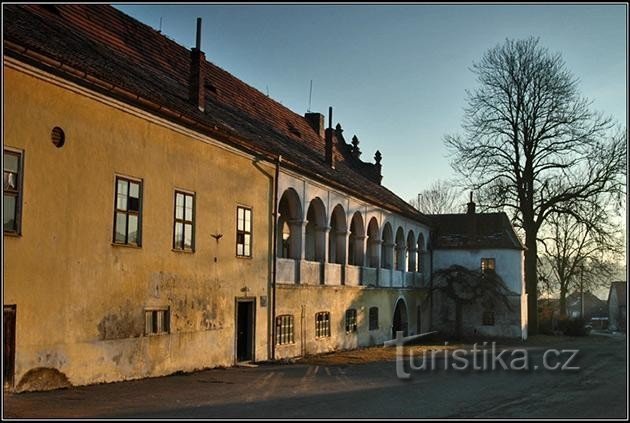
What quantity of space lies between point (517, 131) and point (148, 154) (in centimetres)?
3173

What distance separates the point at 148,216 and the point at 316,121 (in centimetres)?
2179

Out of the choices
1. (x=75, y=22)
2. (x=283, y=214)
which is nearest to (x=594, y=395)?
(x=283, y=214)

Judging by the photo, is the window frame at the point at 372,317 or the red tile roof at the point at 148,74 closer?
the red tile roof at the point at 148,74

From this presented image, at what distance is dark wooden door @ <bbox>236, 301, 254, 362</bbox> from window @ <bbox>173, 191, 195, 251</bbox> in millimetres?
3597

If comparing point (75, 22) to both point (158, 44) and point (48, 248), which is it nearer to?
point (158, 44)

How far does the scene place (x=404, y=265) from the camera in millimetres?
40094

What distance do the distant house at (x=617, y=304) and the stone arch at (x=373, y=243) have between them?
211ft

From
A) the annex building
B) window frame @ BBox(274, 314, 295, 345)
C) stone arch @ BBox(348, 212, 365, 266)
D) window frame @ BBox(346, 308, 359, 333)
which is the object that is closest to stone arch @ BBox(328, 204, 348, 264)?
the annex building

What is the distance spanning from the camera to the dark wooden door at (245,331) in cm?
2216

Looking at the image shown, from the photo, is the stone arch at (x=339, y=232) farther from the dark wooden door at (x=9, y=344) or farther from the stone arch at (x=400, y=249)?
the dark wooden door at (x=9, y=344)

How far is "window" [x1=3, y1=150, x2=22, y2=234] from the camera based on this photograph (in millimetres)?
Result: 13508

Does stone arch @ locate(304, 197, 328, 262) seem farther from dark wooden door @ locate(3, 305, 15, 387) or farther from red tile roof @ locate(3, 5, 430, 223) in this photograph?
dark wooden door @ locate(3, 305, 15, 387)

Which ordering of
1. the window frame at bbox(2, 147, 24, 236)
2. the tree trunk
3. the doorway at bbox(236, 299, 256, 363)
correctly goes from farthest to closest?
the tree trunk → the doorway at bbox(236, 299, 256, 363) → the window frame at bbox(2, 147, 24, 236)

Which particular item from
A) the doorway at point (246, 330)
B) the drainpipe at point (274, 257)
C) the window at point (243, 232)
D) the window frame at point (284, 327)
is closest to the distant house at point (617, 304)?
the window frame at point (284, 327)
